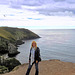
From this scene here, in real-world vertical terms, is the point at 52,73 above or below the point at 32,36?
above

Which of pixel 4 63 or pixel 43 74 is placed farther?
pixel 4 63

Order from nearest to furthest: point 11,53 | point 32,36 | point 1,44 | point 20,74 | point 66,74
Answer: point 66,74, point 20,74, point 11,53, point 1,44, point 32,36

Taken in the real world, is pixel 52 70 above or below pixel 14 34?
above

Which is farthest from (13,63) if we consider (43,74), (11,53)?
(11,53)

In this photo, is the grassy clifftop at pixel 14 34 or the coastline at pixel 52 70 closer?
the coastline at pixel 52 70

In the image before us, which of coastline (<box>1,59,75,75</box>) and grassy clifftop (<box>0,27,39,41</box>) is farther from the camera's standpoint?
grassy clifftop (<box>0,27,39,41</box>)

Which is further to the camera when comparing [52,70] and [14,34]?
[14,34]

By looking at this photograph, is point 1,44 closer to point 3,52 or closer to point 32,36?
point 3,52

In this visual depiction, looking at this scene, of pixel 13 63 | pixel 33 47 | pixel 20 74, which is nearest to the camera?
pixel 33 47

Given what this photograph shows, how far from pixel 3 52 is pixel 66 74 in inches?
1815

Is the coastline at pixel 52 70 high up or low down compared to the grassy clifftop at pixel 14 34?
Answer: up

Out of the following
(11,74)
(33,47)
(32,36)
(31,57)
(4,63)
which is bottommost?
(32,36)

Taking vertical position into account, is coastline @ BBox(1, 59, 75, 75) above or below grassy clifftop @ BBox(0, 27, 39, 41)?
above

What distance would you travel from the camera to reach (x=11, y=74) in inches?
558
